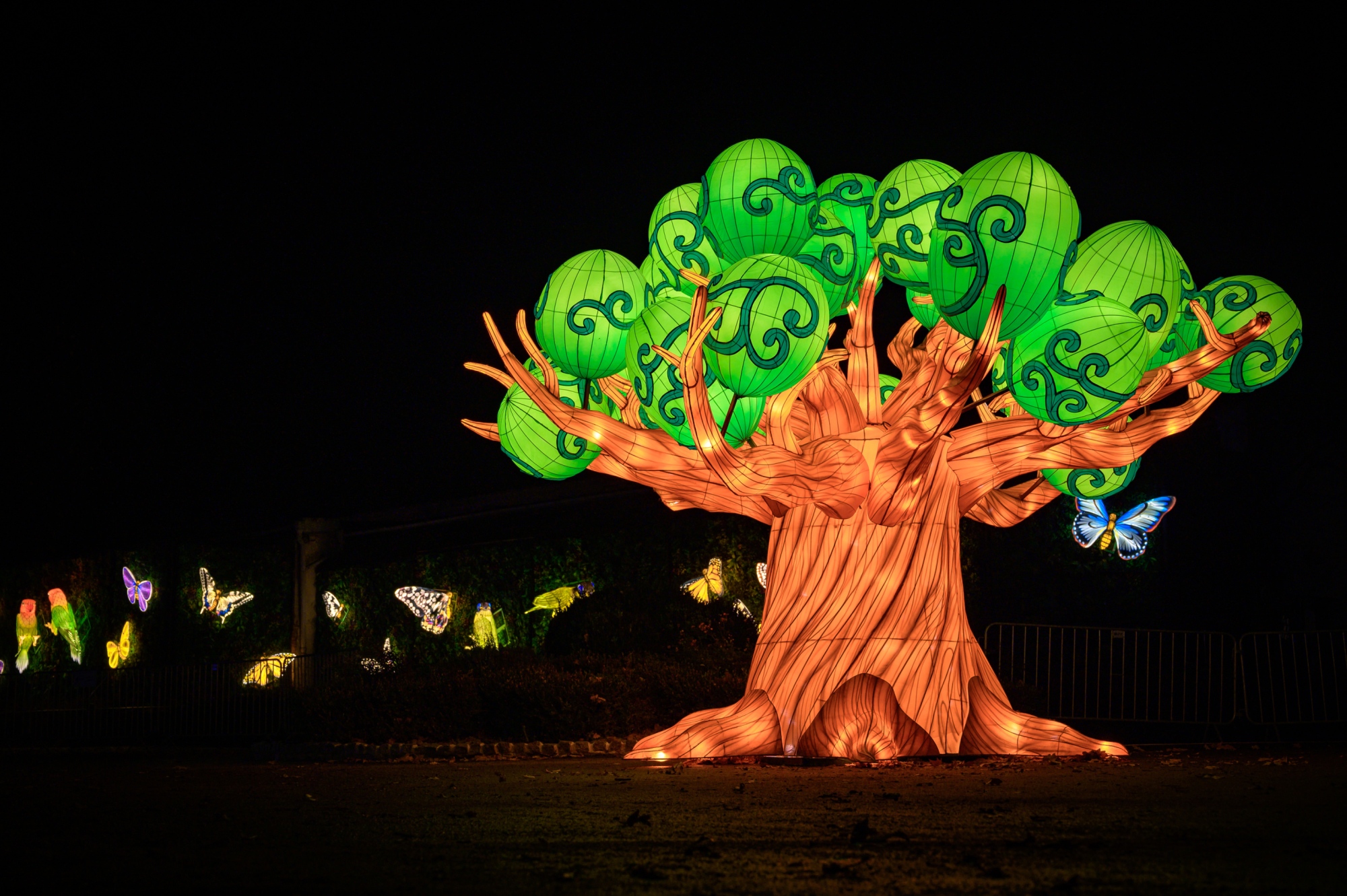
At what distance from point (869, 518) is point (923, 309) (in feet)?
5.44

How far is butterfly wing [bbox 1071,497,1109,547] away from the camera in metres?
15.9

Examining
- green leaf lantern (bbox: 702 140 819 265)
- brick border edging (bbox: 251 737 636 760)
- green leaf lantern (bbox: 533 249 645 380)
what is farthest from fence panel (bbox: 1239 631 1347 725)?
green leaf lantern (bbox: 533 249 645 380)

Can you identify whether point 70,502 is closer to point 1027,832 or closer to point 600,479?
point 600,479

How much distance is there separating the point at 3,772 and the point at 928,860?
10.1 meters

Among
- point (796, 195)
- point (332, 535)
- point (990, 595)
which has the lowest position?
point (990, 595)

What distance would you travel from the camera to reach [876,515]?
35.4 feet

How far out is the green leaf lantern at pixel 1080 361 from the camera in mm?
9461

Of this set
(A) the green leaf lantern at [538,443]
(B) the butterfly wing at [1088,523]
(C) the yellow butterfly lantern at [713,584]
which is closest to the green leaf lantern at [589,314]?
(A) the green leaf lantern at [538,443]

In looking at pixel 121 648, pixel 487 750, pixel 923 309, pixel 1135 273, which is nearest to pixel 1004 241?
pixel 923 309

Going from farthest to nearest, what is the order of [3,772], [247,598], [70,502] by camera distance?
[70,502] → [247,598] → [3,772]

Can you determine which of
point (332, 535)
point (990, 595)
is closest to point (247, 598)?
point (332, 535)

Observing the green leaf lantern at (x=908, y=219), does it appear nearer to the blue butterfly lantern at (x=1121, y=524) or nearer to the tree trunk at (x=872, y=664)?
the tree trunk at (x=872, y=664)

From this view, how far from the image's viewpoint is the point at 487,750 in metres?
12.5

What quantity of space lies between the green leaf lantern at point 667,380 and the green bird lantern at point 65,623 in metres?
18.5
